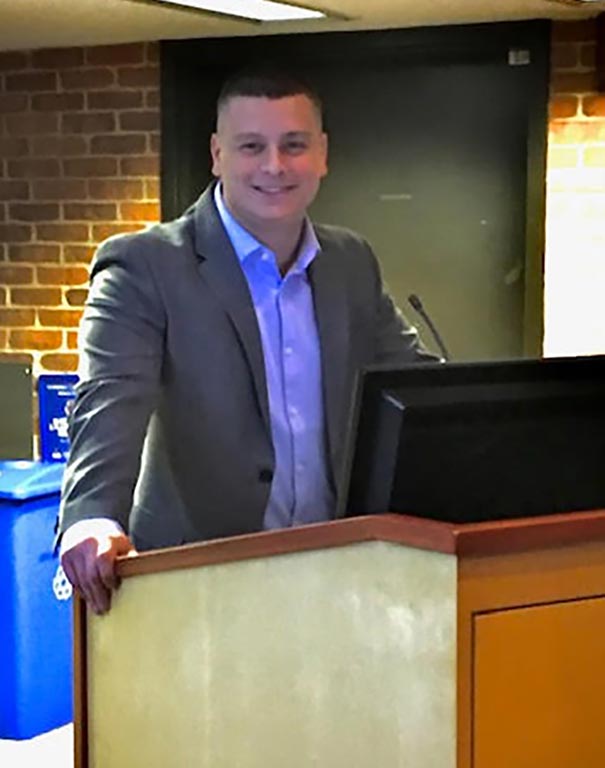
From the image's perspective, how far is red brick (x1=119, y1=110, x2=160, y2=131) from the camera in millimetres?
4754

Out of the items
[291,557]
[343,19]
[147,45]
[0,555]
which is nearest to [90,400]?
[291,557]

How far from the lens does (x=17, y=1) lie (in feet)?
12.3

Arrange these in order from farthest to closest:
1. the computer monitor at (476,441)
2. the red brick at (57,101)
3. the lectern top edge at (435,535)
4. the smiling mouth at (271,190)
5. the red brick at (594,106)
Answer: the red brick at (57,101) → the red brick at (594,106) → the smiling mouth at (271,190) → the computer monitor at (476,441) → the lectern top edge at (435,535)

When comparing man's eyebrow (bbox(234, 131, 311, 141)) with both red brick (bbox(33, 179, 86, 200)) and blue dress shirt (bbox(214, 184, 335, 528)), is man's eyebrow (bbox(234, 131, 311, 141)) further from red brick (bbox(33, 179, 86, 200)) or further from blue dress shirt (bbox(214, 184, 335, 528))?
red brick (bbox(33, 179, 86, 200))

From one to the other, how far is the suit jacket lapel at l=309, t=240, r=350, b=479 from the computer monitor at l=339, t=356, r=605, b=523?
1.92 ft

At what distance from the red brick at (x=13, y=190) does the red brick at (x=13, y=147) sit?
94 millimetres

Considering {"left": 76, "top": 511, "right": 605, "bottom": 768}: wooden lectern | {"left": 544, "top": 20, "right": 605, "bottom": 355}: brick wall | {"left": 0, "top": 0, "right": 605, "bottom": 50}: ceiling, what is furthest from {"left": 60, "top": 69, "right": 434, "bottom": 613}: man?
{"left": 544, "top": 20, "right": 605, "bottom": 355}: brick wall

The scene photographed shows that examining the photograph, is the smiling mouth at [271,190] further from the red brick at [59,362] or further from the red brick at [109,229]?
the red brick at [59,362]

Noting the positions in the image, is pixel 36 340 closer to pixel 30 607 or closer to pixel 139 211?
pixel 139 211

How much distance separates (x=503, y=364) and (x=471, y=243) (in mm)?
3097

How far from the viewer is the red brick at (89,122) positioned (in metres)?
4.82

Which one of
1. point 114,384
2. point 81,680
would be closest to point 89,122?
point 114,384

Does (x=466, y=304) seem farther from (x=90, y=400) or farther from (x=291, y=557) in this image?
(x=291, y=557)

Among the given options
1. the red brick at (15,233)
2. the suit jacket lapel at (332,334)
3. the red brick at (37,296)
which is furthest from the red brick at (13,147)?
the suit jacket lapel at (332,334)
